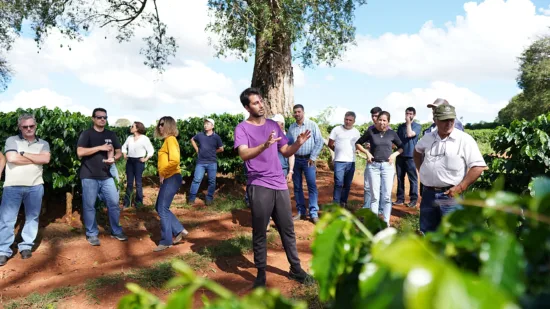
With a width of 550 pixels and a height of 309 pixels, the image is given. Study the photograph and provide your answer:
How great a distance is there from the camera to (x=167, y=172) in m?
5.98

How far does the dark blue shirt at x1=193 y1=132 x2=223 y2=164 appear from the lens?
30.8 ft

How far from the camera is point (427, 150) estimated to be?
435 cm

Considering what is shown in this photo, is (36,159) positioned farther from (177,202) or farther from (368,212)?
(368,212)

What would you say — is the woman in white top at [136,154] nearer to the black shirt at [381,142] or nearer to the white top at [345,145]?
the white top at [345,145]

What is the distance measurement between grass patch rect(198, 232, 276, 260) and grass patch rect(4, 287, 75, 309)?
6.20 ft

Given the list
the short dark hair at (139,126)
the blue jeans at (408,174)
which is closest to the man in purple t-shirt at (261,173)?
the blue jeans at (408,174)

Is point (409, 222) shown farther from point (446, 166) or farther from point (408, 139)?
point (446, 166)

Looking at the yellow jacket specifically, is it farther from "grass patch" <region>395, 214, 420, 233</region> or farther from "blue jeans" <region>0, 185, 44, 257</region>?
"grass patch" <region>395, 214, 420, 233</region>

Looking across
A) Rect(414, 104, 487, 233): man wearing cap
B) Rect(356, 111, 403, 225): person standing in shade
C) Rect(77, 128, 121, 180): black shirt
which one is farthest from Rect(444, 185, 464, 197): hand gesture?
Rect(77, 128, 121, 180): black shirt

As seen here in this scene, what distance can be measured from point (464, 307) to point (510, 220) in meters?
0.31

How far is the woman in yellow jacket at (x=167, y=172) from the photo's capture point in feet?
19.3

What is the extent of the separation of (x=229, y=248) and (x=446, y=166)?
3454 millimetres

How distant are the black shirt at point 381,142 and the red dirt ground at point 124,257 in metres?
1.80

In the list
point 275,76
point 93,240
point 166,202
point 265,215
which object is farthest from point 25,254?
point 275,76
